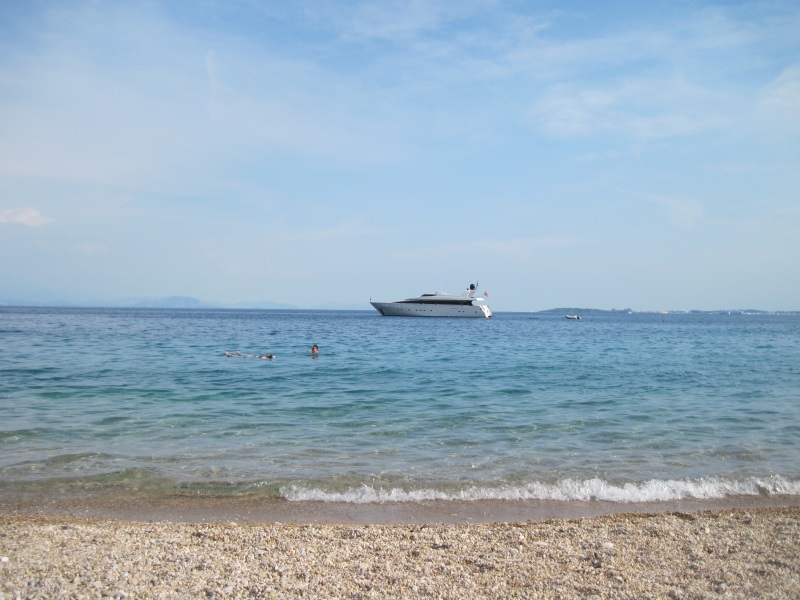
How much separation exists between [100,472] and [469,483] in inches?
249

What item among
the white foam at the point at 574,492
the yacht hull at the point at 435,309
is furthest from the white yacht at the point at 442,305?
the white foam at the point at 574,492

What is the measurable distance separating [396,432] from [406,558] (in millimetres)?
7153

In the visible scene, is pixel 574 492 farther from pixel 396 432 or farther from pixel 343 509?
pixel 396 432

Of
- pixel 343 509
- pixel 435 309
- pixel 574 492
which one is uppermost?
pixel 435 309

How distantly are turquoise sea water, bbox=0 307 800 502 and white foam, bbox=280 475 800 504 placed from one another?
3cm

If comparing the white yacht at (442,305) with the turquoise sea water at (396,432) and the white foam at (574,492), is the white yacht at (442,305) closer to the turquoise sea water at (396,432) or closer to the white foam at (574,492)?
the turquoise sea water at (396,432)

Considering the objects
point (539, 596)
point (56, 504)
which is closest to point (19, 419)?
point (56, 504)

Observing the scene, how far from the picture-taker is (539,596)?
571 cm

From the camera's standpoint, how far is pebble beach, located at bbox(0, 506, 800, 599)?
5789mm

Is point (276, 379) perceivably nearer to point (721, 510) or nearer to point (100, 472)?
point (100, 472)

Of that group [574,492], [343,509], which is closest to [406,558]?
[343,509]

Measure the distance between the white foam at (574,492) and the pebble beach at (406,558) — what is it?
3.93ft

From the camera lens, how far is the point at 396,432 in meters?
13.7

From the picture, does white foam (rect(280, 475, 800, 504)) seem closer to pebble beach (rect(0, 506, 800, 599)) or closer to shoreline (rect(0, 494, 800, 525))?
shoreline (rect(0, 494, 800, 525))
